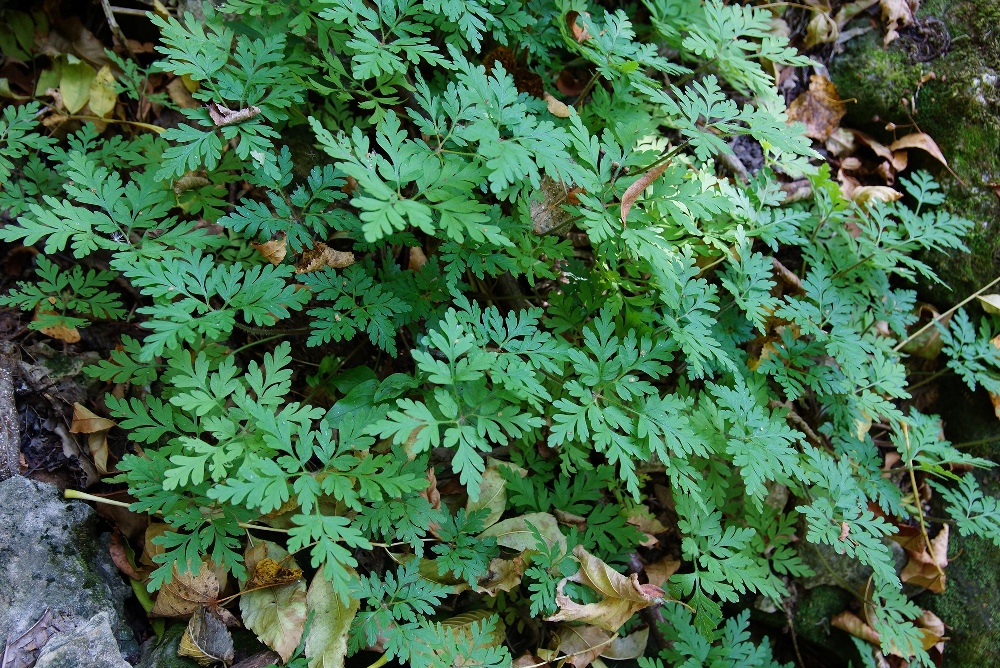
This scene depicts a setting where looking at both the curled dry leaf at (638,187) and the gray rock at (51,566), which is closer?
the gray rock at (51,566)

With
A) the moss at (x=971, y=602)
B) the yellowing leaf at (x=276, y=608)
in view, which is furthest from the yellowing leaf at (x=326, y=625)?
the moss at (x=971, y=602)

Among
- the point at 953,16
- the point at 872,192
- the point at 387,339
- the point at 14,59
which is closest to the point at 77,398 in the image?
the point at 387,339

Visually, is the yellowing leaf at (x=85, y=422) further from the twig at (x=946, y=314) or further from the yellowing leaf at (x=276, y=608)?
the twig at (x=946, y=314)

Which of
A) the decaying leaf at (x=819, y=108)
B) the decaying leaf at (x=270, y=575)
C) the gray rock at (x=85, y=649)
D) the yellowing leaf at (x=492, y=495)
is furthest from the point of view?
the decaying leaf at (x=819, y=108)

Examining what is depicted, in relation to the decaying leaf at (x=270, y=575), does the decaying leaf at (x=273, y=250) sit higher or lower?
higher

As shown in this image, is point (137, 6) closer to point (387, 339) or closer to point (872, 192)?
point (387, 339)

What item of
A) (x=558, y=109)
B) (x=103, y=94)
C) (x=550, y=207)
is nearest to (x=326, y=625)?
(x=550, y=207)

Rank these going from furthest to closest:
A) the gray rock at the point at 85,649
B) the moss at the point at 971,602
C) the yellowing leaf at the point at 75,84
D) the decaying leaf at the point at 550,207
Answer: the moss at the point at 971,602
the yellowing leaf at the point at 75,84
the decaying leaf at the point at 550,207
the gray rock at the point at 85,649

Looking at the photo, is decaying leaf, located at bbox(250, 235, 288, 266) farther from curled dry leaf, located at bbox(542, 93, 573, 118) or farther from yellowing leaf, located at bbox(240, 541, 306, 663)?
curled dry leaf, located at bbox(542, 93, 573, 118)
